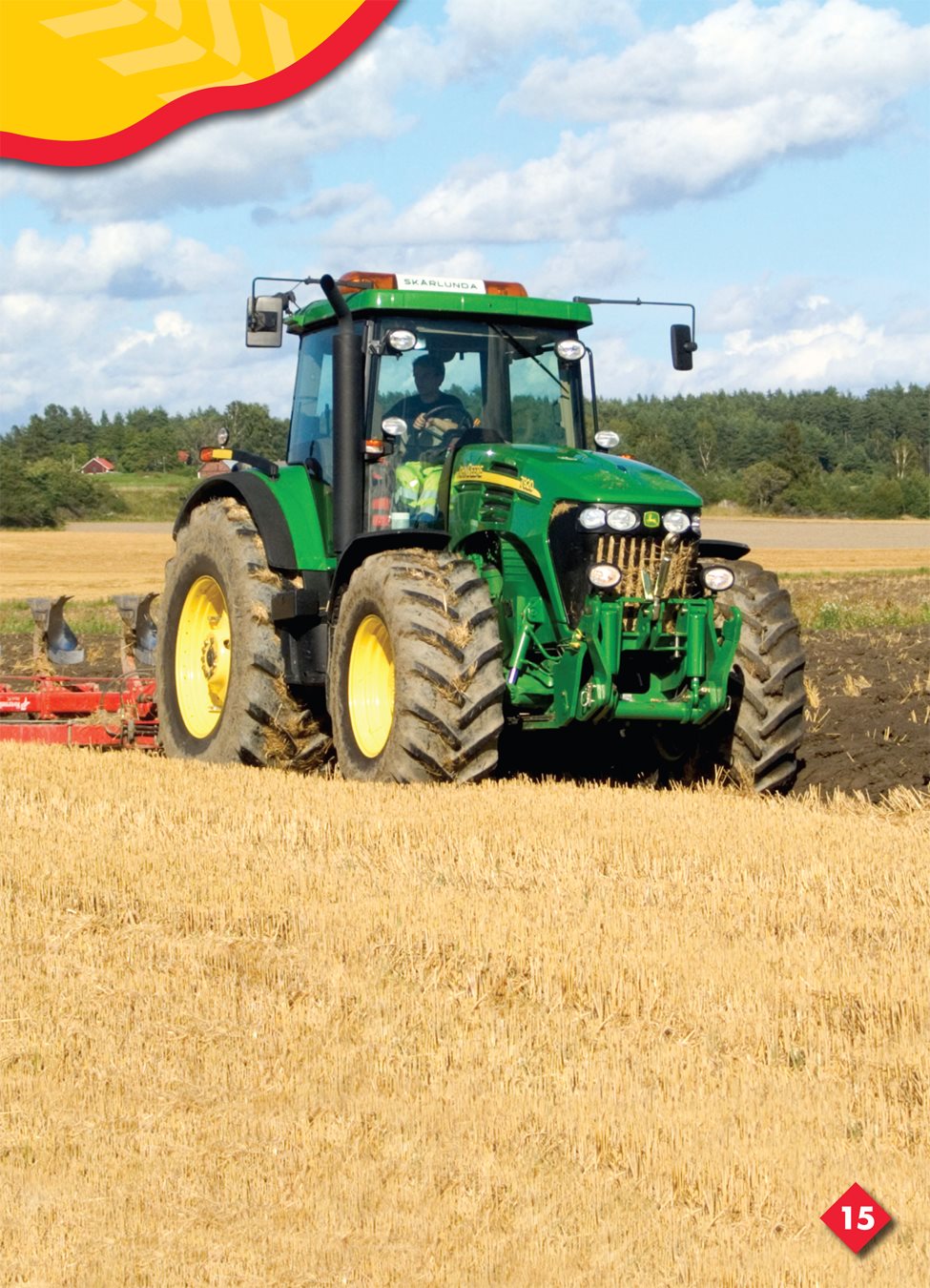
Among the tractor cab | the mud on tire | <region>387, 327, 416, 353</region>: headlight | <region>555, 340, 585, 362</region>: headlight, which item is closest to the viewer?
<region>387, 327, 416, 353</region>: headlight

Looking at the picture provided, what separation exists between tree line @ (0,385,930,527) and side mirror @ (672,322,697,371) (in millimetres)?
5829

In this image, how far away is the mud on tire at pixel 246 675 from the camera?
10102 millimetres

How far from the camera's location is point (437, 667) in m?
8.68

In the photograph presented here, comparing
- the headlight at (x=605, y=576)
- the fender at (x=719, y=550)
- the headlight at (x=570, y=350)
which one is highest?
→ the headlight at (x=570, y=350)

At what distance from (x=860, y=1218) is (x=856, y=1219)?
11 mm

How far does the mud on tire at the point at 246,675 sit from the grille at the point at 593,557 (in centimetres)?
195

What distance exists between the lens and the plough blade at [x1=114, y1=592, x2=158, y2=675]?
13.4 meters

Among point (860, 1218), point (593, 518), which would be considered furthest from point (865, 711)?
point (860, 1218)

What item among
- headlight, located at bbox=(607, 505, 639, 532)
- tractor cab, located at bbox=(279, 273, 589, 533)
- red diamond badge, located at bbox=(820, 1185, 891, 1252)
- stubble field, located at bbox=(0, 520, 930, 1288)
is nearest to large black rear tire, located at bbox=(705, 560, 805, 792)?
headlight, located at bbox=(607, 505, 639, 532)

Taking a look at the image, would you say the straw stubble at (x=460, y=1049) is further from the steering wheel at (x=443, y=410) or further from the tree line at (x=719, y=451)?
the tree line at (x=719, y=451)

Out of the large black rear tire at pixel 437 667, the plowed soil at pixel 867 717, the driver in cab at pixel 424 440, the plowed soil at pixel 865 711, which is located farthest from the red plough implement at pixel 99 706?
the plowed soil at pixel 867 717

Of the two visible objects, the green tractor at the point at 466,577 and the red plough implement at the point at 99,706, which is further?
the red plough implement at the point at 99,706

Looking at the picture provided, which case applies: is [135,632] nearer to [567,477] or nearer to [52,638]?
[52,638]

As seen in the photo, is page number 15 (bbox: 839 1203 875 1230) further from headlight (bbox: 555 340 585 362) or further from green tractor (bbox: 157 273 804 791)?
headlight (bbox: 555 340 585 362)
